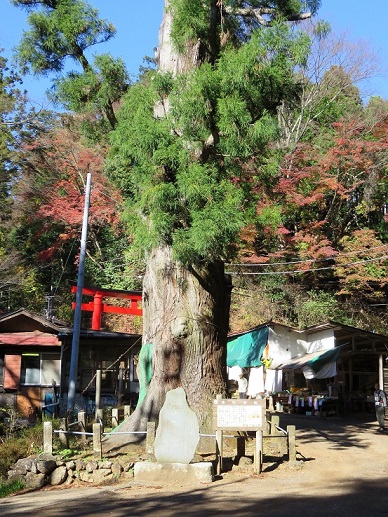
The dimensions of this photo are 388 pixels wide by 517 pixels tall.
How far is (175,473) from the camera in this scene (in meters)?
10.8

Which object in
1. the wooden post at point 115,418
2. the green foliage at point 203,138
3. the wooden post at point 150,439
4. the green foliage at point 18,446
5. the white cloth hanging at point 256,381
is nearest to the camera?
the wooden post at point 150,439

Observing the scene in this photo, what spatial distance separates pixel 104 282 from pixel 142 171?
22.2m

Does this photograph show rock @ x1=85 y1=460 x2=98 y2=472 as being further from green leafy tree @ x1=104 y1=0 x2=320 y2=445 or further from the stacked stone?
green leafy tree @ x1=104 y1=0 x2=320 y2=445

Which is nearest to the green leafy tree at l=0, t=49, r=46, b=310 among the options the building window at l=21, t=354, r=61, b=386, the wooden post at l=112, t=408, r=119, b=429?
the building window at l=21, t=354, r=61, b=386

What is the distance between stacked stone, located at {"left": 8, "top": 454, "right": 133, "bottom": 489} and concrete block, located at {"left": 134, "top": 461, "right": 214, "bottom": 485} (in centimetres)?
59

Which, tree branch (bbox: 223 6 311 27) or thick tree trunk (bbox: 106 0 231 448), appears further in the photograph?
tree branch (bbox: 223 6 311 27)

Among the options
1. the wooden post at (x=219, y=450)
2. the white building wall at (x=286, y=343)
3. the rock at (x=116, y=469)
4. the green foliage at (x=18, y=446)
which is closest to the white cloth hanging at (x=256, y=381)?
the white building wall at (x=286, y=343)

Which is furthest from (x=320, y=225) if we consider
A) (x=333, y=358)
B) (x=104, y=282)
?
(x=104, y=282)

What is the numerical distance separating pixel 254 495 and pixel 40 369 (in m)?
16.3

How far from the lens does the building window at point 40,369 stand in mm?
24266

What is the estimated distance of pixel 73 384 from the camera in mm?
17750

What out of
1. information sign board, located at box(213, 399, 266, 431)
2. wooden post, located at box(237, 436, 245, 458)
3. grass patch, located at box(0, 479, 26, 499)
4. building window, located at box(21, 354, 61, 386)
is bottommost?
grass patch, located at box(0, 479, 26, 499)

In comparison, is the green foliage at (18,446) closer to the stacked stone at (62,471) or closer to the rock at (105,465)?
the stacked stone at (62,471)

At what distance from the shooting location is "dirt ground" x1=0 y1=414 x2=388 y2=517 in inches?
341
